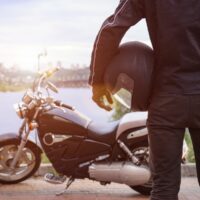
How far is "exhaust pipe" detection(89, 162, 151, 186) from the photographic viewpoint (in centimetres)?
586

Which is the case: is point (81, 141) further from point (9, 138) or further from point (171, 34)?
point (171, 34)

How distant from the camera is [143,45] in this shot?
2.90 m

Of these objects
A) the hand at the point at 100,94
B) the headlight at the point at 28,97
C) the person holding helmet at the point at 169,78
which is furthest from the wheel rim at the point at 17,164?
the person holding helmet at the point at 169,78

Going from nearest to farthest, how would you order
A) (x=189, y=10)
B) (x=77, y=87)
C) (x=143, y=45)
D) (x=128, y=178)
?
(x=189, y=10)
(x=143, y=45)
(x=128, y=178)
(x=77, y=87)

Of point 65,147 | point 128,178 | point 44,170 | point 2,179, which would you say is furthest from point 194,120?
point 44,170

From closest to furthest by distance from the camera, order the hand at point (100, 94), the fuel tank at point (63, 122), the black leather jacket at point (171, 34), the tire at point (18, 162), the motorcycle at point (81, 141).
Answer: the black leather jacket at point (171, 34) → the hand at point (100, 94) → the motorcycle at point (81, 141) → the fuel tank at point (63, 122) → the tire at point (18, 162)

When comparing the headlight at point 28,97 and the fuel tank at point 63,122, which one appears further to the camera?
the headlight at point 28,97

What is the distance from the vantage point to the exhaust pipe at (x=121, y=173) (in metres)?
5.86

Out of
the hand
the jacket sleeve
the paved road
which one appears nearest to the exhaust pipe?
the paved road

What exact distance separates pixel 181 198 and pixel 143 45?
148 inches

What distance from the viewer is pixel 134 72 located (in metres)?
2.84

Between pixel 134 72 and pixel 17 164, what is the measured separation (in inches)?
165

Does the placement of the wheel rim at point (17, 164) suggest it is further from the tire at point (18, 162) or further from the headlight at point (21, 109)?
the headlight at point (21, 109)

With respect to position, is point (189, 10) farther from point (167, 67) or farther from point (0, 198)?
point (0, 198)
